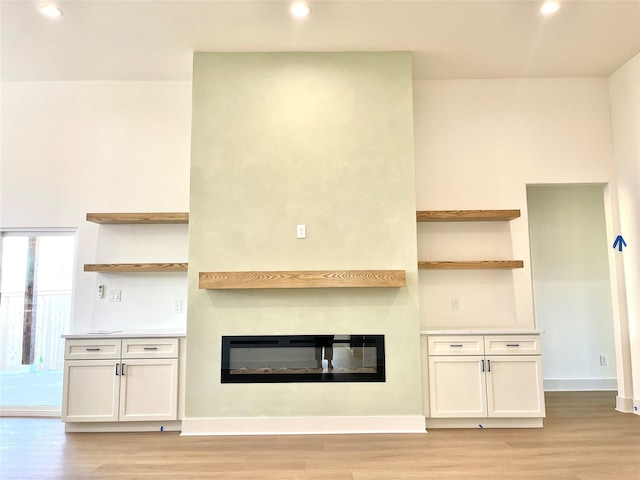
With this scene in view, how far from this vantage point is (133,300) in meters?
4.14

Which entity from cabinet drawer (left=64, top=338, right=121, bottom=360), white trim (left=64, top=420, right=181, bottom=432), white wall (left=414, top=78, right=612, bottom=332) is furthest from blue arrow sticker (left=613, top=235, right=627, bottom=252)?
cabinet drawer (left=64, top=338, right=121, bottom=360)

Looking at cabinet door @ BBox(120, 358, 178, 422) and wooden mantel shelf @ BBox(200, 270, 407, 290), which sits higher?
wooden mantel shelf @ BBox(200, 270, 407, 290)

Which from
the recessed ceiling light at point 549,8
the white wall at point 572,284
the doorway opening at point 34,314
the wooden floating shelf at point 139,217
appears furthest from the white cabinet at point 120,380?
the white wall at point 572,284

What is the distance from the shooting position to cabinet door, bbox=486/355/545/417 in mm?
3570

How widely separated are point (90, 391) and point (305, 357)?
1.75 metres

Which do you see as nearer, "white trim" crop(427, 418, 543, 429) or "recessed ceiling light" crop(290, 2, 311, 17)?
"recessed ceiling light" crop(290, 2, 311, 17)

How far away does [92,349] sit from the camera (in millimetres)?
3627

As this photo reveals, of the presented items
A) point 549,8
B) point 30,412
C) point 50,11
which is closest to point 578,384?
point 549,8

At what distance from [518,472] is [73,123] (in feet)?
15.5

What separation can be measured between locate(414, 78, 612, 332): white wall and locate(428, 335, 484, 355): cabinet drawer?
19.1 inches

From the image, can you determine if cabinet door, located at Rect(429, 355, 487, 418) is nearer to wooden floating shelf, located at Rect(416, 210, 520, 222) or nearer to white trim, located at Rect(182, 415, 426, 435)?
white trim, located at Rect(182, 415, 426, 435)

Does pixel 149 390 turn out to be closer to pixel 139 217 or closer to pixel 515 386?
pixel 139 217

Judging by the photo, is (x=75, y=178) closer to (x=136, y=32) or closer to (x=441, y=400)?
(x=136, y=32)

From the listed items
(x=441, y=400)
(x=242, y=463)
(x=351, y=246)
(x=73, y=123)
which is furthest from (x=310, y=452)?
(x=73, y=123)
